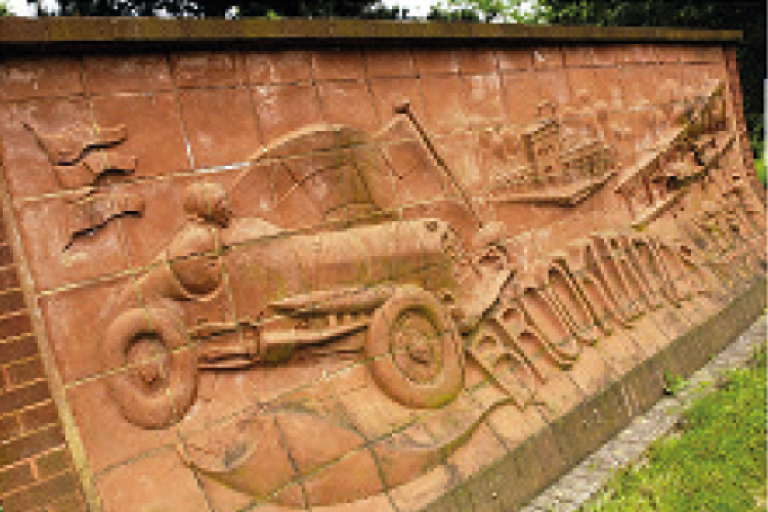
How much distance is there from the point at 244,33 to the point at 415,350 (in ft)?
6.20

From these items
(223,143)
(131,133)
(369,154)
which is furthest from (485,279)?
(131,133)

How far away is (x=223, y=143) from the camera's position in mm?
3168

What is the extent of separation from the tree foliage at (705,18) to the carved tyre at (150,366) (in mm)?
14374

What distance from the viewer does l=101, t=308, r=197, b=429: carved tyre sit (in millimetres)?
2762

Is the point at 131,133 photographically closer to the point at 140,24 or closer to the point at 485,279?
the point at 140,24

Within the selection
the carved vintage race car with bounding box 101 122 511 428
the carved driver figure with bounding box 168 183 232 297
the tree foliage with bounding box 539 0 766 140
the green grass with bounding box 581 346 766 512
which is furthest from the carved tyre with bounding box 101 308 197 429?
the tree foliage with bounding box 539 0 766 140

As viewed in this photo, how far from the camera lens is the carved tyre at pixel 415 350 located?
342cm

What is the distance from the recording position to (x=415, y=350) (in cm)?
356

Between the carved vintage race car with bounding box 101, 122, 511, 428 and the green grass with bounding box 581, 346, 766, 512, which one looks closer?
the carved vintage race car with bounding box 101, 122, 511, 428

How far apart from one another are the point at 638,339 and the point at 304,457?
3.05m

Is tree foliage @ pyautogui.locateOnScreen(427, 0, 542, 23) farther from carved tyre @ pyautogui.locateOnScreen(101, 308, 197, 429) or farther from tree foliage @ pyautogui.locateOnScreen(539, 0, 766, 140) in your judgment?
carved tyre @ pyautogui.locateOnScreen(101, 308, 197, 429)

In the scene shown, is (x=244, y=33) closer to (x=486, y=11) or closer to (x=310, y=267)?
(x=310, y=267)

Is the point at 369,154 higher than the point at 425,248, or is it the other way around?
the point at 369,154

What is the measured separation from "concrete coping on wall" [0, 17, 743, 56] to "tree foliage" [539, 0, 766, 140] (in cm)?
1089
